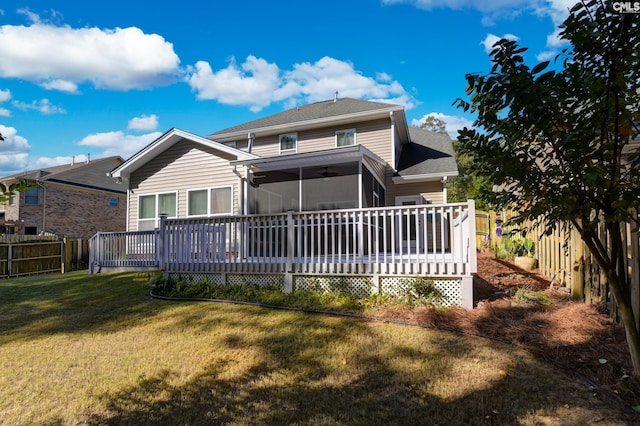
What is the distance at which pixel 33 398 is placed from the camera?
134 inches

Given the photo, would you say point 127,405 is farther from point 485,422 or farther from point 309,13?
point 309,13

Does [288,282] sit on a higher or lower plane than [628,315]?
lower

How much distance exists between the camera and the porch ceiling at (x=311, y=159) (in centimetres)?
856

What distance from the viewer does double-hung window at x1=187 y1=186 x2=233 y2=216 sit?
Answer: 10922 mm

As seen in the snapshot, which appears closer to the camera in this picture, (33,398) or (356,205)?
(33,398)

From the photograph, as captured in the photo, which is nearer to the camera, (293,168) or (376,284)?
(376,284)

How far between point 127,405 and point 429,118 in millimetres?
49583

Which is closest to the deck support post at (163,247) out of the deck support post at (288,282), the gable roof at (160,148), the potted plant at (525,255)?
the deck support post at (288,282)

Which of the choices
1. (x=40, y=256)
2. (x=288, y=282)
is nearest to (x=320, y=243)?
(x=288, y=282)

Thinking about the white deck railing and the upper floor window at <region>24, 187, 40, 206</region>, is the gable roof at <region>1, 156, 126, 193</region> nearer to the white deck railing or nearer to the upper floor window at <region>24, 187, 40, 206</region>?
the upper floor window at <region>24, 187, 40, 206</region>

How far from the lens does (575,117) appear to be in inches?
104

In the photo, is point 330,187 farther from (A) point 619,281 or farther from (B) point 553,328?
(A) point 619,281

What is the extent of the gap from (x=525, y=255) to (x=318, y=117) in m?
8.53

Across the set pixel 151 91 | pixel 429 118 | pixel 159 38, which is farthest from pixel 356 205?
pixel 429 118
